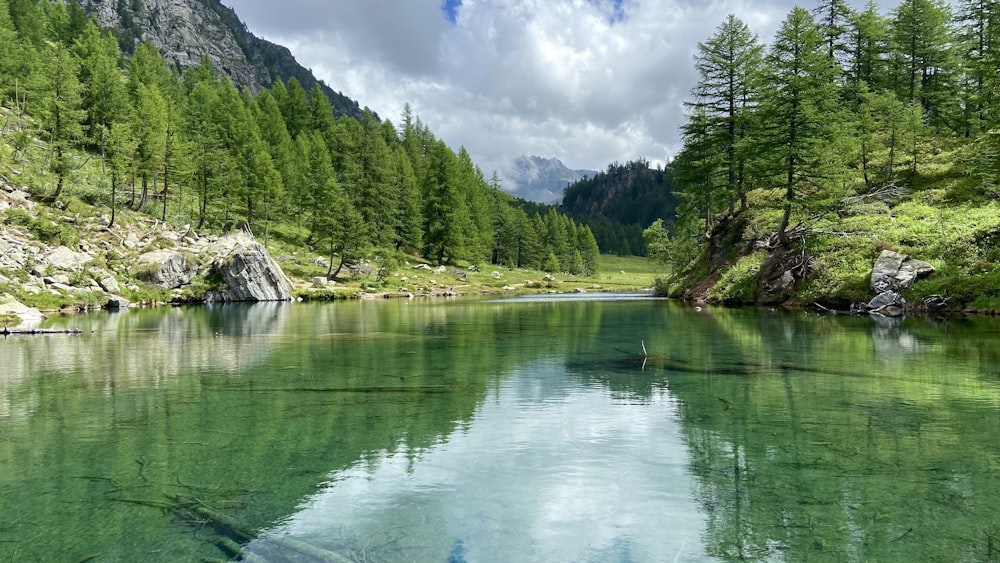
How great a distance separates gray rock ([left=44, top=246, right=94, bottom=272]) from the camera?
44475mm

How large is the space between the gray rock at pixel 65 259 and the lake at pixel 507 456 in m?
30.1

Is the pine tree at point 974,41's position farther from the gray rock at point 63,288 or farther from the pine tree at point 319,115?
the pine tree at point 319,115

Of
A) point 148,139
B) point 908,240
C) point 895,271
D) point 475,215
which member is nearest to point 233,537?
point 895,271

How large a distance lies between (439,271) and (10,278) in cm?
5523

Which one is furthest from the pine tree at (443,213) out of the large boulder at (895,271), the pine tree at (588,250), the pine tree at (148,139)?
the large boulder at (895,271)

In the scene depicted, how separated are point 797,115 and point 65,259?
58154 millimetres

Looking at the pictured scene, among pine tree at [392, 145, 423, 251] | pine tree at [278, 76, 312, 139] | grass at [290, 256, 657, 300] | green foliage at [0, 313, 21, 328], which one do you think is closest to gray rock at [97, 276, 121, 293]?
green foliage at [0, 313, 21, 328]

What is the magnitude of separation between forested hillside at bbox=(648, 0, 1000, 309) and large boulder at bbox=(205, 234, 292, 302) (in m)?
43.9

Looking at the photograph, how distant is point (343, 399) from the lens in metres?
14.0

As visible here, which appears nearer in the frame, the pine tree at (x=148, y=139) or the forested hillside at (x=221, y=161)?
the forested hillside at (x=221, y=161)

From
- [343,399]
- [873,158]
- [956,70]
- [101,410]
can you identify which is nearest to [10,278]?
[101,410]

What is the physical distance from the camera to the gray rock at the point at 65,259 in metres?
44.5

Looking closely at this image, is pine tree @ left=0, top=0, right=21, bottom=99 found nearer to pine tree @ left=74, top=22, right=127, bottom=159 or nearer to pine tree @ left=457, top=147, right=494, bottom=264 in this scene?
pine tree @ left=74, top=22, right=127, bottom=159

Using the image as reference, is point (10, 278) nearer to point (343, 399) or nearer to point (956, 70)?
point (343, 399)
